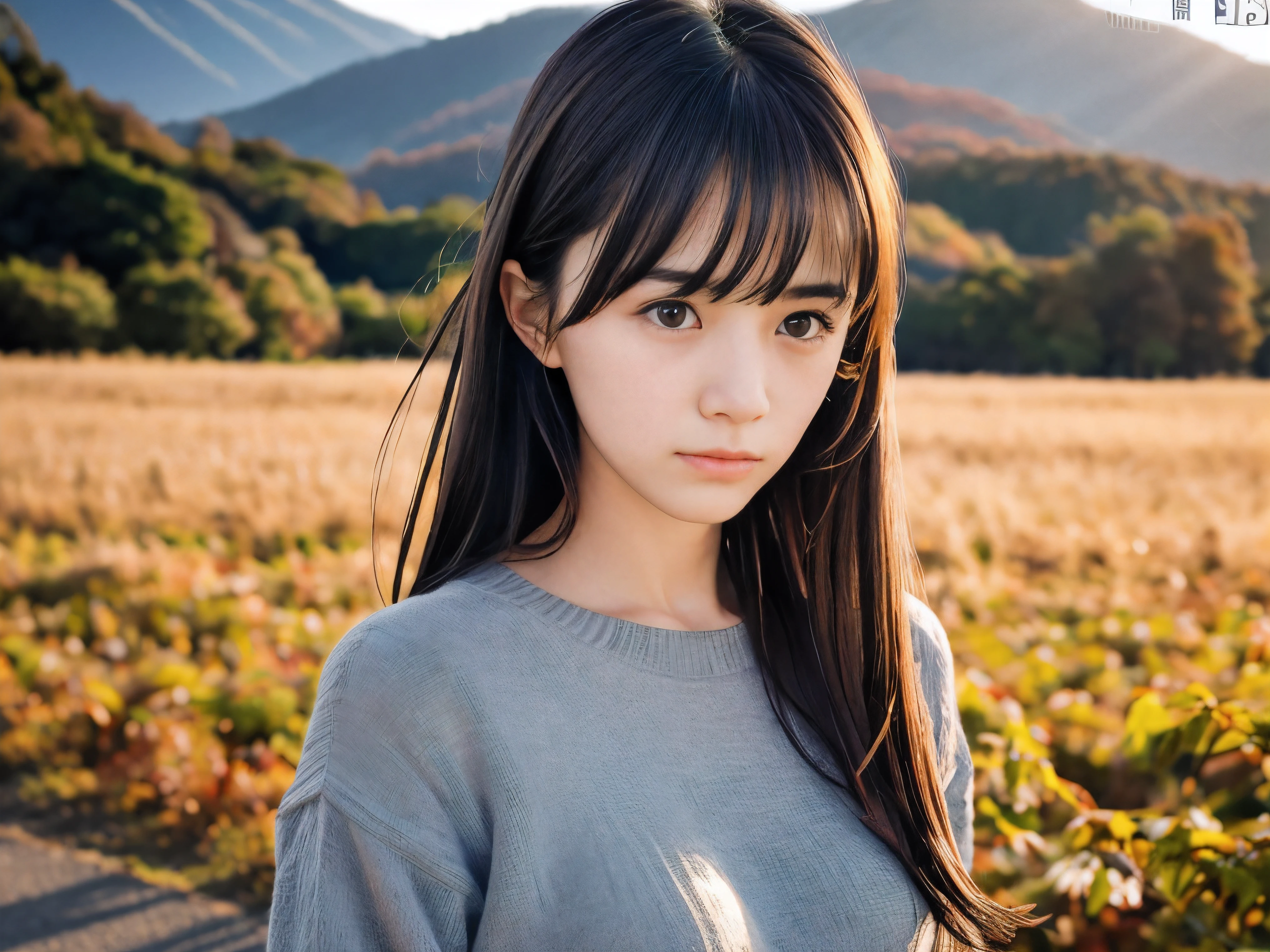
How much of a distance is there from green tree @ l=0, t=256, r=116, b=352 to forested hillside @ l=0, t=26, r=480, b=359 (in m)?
0.01

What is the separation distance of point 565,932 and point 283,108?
561 cm

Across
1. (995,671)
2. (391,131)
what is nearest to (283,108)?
(391,131)

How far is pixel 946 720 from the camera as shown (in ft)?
4.24

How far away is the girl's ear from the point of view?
106cm

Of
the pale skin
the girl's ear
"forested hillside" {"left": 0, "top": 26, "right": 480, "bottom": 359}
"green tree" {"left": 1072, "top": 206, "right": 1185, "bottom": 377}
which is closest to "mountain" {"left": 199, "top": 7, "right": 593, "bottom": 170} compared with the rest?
"forested hillside" {"left": 0, "top": 26, "right": 480, "bottom": 359}

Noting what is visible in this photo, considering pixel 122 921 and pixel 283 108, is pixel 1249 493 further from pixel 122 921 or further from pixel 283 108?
pixel 283 108

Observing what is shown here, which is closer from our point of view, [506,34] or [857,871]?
[857,871]

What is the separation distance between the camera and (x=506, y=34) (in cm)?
288

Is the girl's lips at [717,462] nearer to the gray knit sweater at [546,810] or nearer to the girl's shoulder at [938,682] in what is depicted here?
the gray knit sweater at [546,810]

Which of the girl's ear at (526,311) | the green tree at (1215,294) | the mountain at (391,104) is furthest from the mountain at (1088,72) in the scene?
the girl's ear at (526,311)

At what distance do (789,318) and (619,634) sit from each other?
0.39 meters

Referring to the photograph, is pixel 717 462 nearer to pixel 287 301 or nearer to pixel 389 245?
pixel 389 245

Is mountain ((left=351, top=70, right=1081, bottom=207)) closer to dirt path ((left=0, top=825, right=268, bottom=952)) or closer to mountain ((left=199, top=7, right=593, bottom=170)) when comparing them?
mountain ((left=199, top=7, right=593, bottom=170))

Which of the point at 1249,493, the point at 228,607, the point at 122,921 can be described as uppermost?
the point at 1249,493
